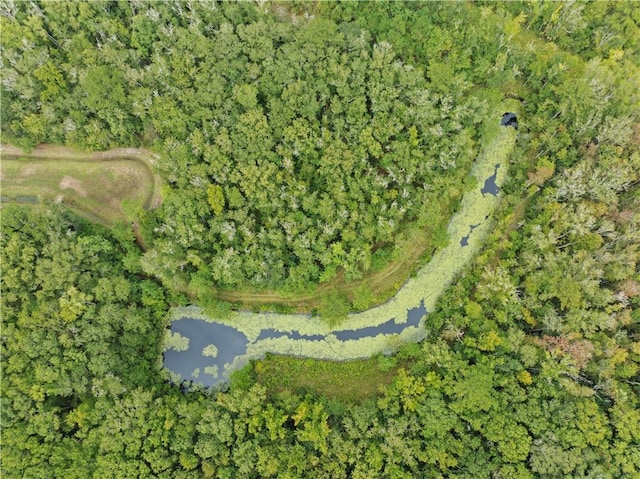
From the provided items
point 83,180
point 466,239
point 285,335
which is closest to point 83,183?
point 83,180

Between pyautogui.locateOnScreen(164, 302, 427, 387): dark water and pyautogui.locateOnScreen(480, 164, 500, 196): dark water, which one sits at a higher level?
pyautogui.locateOnScreen(480, 164, 500, 196): dark water

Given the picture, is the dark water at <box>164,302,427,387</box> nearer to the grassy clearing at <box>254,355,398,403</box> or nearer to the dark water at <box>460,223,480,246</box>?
the grassy clearing at <box>254,355,398,403</box>

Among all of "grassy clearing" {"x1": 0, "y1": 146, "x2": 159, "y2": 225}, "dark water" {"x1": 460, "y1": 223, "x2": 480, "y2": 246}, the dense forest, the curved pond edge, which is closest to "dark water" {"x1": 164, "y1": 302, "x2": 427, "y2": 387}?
the curved pond edge

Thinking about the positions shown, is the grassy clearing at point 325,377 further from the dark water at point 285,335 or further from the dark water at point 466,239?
Result: the dark water at point 466,239

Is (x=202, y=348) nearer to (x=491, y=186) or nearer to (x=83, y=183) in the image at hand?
(x=83, y=183)

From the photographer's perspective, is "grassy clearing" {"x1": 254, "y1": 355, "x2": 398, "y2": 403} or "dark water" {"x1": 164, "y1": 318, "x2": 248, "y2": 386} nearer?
"grassy clearing" {"x1": 254, "y1": 355, "x2": 398, "y2": 403}

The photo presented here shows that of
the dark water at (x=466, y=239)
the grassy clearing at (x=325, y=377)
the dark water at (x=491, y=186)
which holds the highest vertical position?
the dark water at (x=491, y=186)

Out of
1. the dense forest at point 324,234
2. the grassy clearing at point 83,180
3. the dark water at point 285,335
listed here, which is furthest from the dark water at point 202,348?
the grassy clearing at point 83,180
